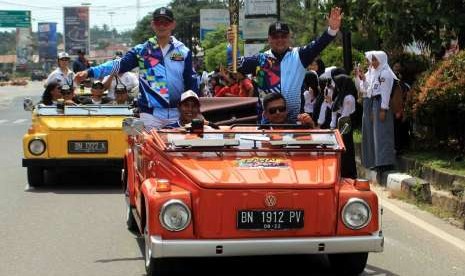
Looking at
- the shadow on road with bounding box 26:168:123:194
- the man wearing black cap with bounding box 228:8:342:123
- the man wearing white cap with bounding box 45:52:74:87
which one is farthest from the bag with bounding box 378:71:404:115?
the man wearing white cap with bounding box 45:52:74:87

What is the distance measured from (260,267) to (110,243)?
1.74 m

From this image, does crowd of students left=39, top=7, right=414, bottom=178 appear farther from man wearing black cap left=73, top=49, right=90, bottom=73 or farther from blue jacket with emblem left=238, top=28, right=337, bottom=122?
man wearing black cap left=73, top=49, right=90, bottom=73

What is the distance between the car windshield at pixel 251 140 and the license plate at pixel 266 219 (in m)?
0.71

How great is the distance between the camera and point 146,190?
5812 millimetres

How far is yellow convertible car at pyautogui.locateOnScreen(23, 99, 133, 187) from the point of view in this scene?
10.9 metres

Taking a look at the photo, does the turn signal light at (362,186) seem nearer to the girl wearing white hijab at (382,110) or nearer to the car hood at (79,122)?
the girl wearing white hijab at (382,110)

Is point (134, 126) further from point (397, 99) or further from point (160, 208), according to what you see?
point (397, 99)

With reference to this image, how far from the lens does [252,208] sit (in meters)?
5.50

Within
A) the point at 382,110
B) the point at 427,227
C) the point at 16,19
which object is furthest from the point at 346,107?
the point at 16,19

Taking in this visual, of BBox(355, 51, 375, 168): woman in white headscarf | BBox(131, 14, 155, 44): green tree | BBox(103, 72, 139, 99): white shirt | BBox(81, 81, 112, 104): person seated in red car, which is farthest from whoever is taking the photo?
BBox(131, 14, 155, 44): green tree

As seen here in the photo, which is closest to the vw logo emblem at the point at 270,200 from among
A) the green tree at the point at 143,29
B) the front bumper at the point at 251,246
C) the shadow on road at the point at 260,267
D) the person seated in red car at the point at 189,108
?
the front bumper at the point at 251,246

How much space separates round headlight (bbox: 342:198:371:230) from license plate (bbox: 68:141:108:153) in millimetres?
5992

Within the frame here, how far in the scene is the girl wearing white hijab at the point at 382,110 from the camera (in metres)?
11.1

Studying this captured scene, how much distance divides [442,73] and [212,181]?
19.2 ft
